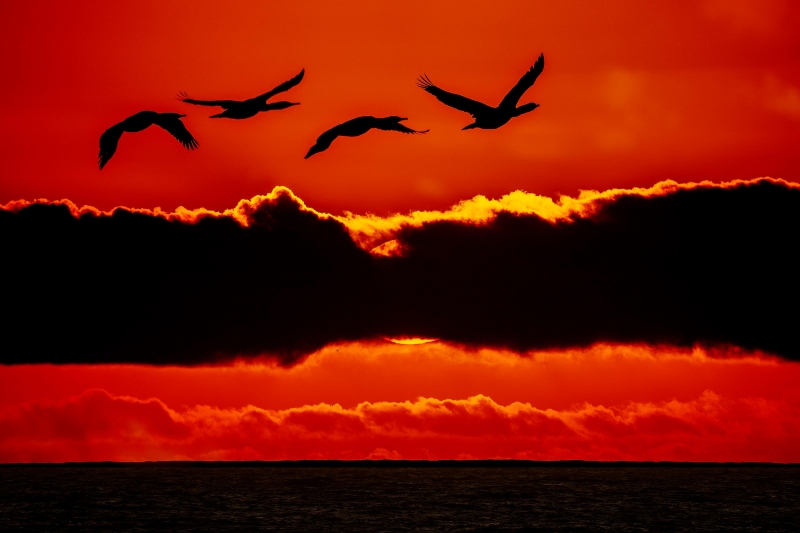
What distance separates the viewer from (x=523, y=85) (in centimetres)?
5169

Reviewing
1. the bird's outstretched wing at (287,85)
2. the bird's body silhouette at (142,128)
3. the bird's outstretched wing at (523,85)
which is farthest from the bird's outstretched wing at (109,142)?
the bird's outstretched wing at (523,85)

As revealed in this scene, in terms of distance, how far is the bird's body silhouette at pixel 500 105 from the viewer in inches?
2008

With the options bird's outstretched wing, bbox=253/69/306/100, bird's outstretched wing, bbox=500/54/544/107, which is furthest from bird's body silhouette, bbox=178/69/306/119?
bird's outstretched wing, bbox=500/54/544/107

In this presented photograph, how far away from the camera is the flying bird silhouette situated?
4750 centimetres

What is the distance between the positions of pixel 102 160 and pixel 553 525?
6191 inches

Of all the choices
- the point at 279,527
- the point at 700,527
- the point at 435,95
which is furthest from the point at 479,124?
the point at 700,527

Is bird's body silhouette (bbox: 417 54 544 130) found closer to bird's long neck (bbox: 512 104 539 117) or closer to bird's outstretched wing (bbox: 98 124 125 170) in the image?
bird's long neck (bbox: 512 104 539 117)

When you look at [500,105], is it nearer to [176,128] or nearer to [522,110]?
[522,110]

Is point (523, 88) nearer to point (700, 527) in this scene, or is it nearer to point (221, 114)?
point (221, 114)

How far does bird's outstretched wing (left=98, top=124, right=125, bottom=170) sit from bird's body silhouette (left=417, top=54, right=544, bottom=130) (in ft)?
43.4

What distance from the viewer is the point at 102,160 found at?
47344 millimetres

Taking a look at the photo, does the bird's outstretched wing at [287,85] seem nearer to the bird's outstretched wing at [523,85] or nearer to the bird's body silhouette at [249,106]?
the bird's body silhouette at [249,106]

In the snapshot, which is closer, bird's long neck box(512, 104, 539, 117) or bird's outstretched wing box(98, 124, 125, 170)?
bird's outstretched wing box(98, 124, 125, 170)

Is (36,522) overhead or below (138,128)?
below
